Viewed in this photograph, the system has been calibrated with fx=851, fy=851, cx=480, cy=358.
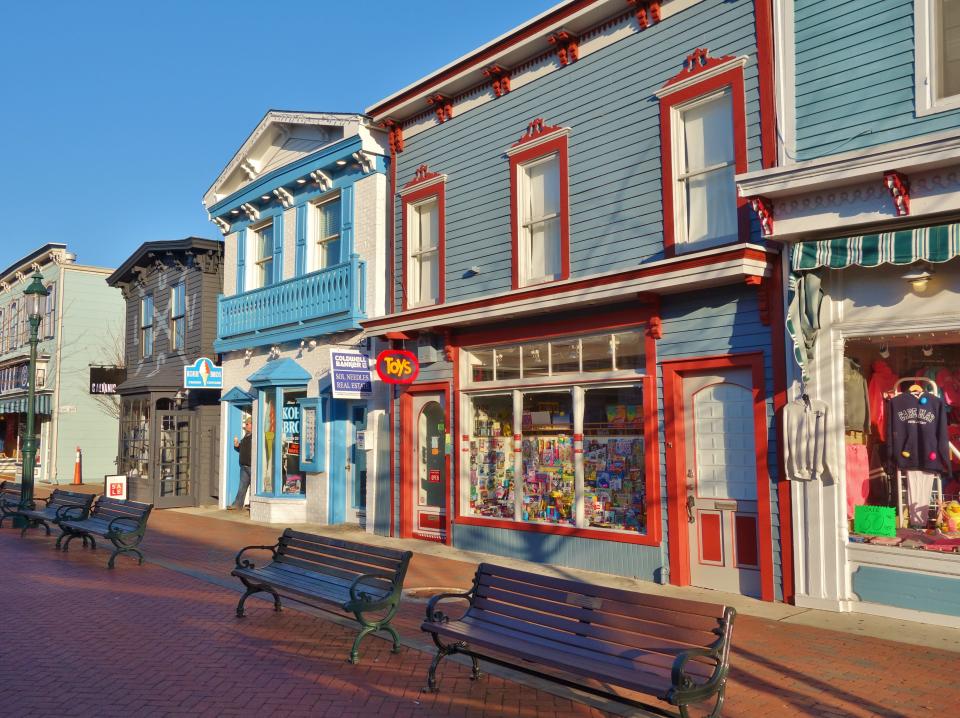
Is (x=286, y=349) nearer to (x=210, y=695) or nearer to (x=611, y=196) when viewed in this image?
(x=611, y=196)

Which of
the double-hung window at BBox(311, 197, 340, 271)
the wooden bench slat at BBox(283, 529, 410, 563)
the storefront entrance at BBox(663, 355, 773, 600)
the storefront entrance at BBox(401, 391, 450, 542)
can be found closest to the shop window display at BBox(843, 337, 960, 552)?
the storefront entrance at BBox(663, 355, 773, 600)

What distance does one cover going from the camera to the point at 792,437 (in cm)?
870

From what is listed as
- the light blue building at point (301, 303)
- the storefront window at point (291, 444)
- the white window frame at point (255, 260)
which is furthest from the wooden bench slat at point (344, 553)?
the white window frame at point (255, 260)

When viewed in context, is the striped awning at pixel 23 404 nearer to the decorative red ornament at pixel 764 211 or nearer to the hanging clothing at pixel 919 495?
the decorative red ornament at pixel 764 211

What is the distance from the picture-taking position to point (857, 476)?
8797mm

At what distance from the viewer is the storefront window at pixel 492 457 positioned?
12.6m

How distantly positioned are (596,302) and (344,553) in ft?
15.0

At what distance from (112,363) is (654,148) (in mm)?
25984

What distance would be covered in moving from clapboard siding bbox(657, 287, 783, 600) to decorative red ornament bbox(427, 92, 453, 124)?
18.9ft

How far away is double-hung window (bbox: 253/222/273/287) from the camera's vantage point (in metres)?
19.1

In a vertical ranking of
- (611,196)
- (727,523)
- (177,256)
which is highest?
(177,256)

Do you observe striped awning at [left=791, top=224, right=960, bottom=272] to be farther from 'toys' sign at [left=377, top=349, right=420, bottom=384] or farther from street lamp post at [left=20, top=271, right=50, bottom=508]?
street lamp post at [left=20, top=271, right=50, bottom=508]

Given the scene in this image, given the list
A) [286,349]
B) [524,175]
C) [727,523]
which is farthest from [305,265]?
[727,523]

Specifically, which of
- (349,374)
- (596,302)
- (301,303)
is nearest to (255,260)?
(301,303)
